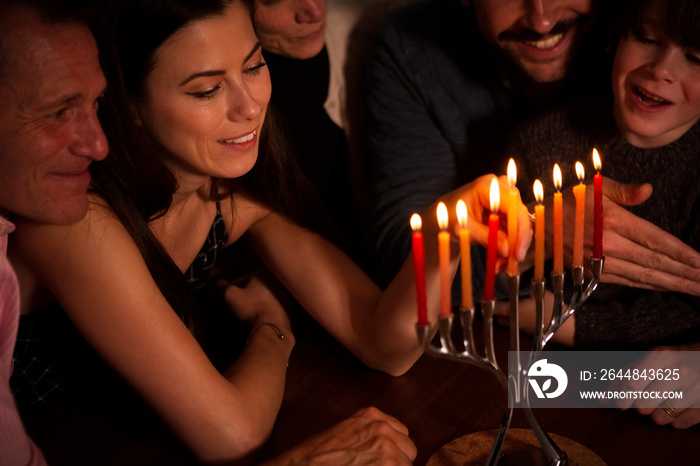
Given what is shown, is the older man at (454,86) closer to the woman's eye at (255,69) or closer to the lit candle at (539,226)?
the woman's eye at (255,69)

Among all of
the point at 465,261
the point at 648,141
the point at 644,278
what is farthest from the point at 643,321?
the point at 465,261

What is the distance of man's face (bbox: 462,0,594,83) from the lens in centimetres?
177

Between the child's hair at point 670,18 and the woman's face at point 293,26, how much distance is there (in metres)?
0.81

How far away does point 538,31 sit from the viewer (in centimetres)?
177

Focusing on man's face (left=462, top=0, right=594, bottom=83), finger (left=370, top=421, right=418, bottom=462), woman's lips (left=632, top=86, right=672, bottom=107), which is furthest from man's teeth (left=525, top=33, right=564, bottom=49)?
finger (left=370, top=421, right=418, bottom=462)

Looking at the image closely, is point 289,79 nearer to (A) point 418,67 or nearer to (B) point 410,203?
(A) point 418,67

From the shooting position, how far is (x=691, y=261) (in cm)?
150

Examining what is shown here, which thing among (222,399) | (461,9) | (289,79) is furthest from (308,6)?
(222,399)

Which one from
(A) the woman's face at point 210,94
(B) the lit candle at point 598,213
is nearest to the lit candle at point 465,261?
(B) the lit candle at point 598,213

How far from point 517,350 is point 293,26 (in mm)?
1156

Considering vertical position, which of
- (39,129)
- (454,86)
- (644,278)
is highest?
(39,129)

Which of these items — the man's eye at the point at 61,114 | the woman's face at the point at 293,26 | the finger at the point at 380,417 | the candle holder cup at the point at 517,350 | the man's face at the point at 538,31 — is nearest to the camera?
the candle holder cup at the point at 517,350

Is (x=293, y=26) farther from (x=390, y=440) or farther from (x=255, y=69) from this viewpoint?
(x=390, y=440)

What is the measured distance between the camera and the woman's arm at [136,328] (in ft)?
4.47
